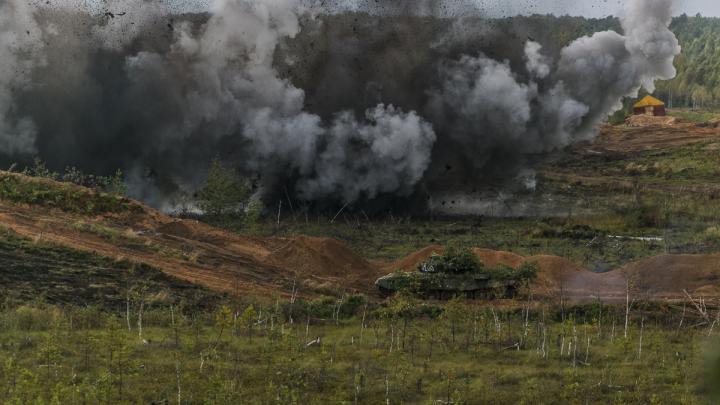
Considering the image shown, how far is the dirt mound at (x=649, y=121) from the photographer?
71.4 meters

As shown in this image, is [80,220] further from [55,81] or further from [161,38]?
[161,38]

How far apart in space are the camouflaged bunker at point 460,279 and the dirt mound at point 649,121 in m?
54.7

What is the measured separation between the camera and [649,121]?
74812 mm

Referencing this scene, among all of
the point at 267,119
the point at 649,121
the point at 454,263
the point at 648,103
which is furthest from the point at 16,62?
the point at 648,103

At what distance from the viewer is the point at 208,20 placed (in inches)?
1393

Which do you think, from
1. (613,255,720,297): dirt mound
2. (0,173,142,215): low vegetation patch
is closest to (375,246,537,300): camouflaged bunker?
(613,255,720,297): dirt mound

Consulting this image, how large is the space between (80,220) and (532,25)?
22073mm

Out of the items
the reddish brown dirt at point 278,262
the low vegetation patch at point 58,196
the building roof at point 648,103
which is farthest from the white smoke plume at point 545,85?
the building roof at point 648,103

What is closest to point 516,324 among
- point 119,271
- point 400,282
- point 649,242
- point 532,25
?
point 400,282

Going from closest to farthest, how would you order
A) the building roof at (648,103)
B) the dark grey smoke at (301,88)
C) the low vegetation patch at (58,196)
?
the low vegetation patch at (58,196) → the dark grey smoke at (301,88) → the building roof at (648,103)

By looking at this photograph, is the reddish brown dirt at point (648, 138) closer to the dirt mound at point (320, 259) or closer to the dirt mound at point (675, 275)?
the dirt mound at point (675, 275)

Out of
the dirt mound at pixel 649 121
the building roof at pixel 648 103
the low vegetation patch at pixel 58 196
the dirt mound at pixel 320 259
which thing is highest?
the building roof at pixel 648 103

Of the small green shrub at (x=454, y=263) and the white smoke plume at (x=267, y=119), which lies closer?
the small green shrub at (x=454, y=263)

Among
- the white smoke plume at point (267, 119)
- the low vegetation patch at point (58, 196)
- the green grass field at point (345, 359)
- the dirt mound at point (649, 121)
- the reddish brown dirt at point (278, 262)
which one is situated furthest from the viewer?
the dirt mound at point (649, 121)
